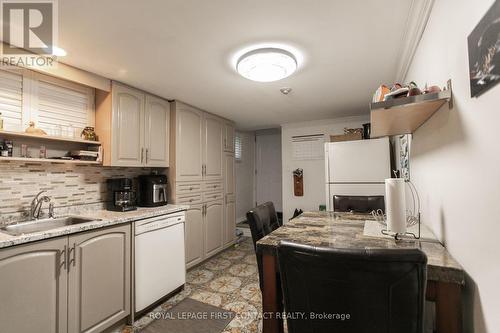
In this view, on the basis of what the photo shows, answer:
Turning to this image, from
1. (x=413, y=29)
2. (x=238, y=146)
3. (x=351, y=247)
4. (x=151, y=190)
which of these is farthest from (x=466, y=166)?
(x=238, y=146)

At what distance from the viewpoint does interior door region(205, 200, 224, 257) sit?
3.25 m

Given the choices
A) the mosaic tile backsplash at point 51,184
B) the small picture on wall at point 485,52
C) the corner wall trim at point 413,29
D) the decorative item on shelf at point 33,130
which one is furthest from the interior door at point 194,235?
the small picture on wall at point 485,52

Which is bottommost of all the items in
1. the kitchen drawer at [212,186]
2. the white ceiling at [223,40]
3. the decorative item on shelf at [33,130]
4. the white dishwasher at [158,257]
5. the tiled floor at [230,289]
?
the tiled floor at [230,289]

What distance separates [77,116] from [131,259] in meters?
1.43

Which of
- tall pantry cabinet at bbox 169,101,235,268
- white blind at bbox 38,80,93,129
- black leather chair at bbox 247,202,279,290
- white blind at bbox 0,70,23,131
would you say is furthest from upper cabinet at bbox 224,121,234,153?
white blind at bbox 0,70,23,131

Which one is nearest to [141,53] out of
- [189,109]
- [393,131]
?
[189,109]

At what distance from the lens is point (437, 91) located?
1023mm

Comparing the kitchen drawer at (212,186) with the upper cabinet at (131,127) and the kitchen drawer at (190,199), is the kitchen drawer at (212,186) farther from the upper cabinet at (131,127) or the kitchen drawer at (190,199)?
the upper cabinet at (131,127)

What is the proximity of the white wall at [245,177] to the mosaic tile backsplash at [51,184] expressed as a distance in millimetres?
2653

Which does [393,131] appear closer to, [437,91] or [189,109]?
[437,91]

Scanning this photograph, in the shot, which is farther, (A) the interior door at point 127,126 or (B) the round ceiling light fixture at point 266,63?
(A) the interior door at point 127,126

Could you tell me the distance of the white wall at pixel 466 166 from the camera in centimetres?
66

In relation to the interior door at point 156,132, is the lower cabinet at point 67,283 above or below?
below

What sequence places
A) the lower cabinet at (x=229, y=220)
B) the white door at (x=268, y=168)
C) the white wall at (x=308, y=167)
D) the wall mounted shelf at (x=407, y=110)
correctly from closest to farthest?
the wall mounted shelf at (x=407, y=110), the lower cabinet at (x=229, y=220), the white wall at (x=308, y=167), the white door at (x=268, y=168)
